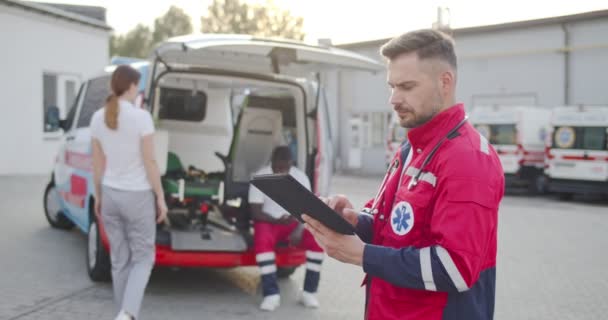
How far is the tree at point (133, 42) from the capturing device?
57.4m

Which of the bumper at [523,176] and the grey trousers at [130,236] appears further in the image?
the bumper at [523,176]

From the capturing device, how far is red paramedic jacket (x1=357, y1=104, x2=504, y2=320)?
2021mm

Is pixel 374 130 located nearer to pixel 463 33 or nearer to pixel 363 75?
pixel 363 75

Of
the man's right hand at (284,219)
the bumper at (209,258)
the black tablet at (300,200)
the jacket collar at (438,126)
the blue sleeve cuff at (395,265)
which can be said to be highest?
the jacket collar at (438,126)

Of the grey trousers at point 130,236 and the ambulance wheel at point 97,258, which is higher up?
the grey trousers at point 130,236

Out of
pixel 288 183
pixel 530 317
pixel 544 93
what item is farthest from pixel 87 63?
pixel 288 183

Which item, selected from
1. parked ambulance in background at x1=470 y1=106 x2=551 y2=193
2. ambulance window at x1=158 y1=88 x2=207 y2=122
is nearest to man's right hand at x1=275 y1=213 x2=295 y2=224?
ambulance window at x1=158 y1=88 x2=207 y2=122

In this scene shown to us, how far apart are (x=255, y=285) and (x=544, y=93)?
1859 cm

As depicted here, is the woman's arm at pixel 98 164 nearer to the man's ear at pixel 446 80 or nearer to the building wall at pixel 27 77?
the man's ear at pixel 446 80

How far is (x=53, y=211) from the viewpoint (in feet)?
33.7

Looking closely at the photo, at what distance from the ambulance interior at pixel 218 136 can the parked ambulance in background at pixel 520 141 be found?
12.8 meters

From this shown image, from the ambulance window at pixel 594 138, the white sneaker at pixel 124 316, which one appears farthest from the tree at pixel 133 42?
the white sneaker at pixel 124 316

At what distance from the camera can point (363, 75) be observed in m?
28.8

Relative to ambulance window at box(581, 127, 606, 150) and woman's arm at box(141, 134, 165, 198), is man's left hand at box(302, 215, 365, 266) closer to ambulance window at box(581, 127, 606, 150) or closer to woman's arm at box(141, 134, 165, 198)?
woman's arm at box(141, 134, 165, 198)
